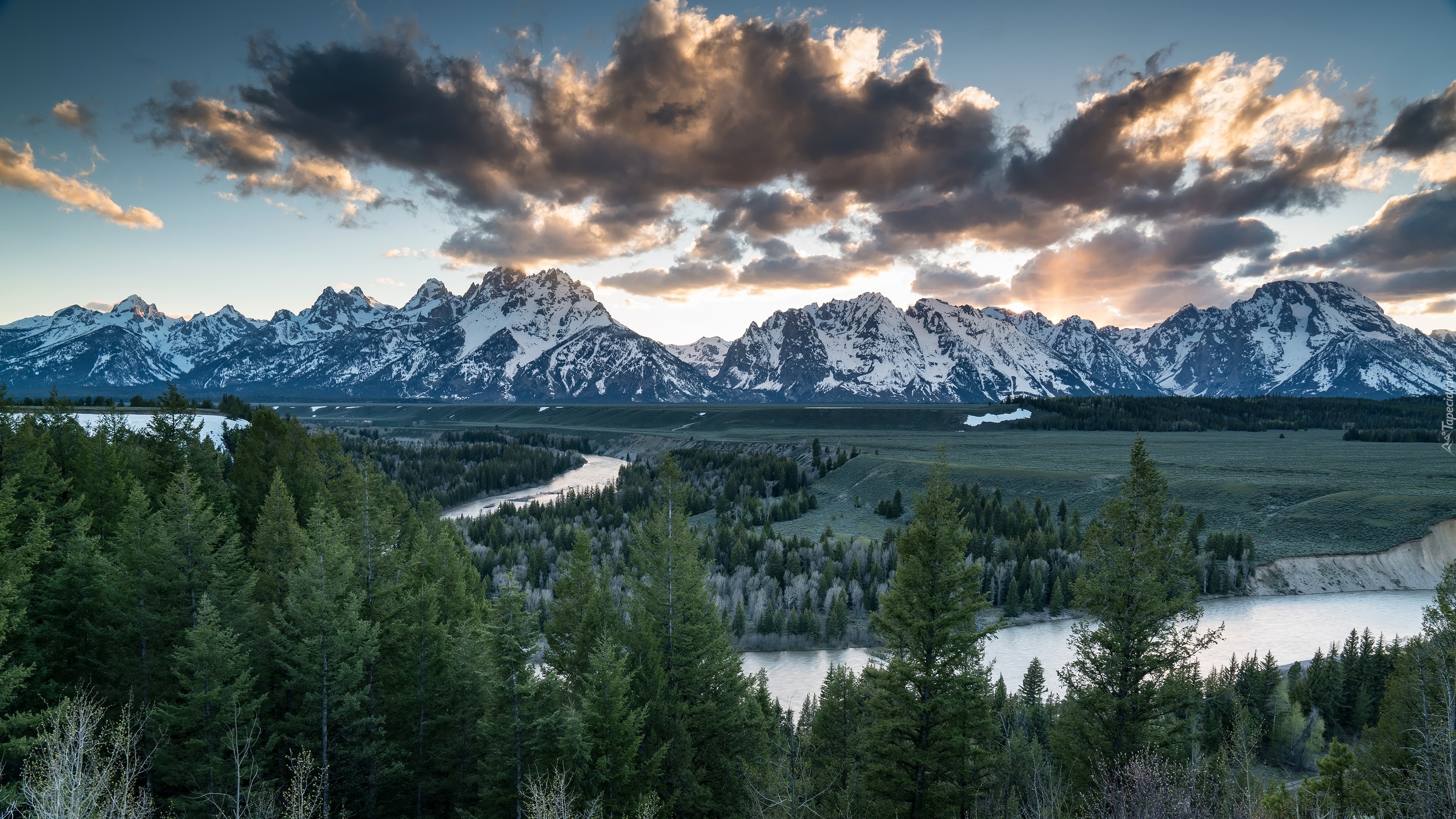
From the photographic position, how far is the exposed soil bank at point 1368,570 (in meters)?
61.6

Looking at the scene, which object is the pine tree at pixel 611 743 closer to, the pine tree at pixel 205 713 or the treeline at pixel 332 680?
the treeline at pixel 332 680

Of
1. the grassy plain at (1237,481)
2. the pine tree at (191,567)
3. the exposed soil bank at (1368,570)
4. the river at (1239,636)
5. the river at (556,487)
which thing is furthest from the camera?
the river at (556,487)

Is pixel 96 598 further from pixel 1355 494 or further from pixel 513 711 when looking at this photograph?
pixel 1355 494

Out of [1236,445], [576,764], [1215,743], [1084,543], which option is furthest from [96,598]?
[1236,445]

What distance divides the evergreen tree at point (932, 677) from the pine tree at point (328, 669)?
670 inches

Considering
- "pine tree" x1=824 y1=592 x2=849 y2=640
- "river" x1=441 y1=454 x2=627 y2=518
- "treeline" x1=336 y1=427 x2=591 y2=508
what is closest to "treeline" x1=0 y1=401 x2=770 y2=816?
"pine tree" x1=824 y1=592 x2=849 y2=640

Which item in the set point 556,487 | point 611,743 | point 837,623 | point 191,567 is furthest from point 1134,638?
point 556,487

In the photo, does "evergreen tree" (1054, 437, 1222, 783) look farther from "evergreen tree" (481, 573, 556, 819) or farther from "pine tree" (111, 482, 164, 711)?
"pine tree" (111, 482, 164, 711)

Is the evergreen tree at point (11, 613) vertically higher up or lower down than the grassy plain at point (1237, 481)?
higher up

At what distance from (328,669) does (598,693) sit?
32.3 feet

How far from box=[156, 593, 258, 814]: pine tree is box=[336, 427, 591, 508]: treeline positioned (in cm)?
7787

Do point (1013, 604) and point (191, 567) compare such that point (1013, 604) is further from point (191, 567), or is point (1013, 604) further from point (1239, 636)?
point (191, 567)

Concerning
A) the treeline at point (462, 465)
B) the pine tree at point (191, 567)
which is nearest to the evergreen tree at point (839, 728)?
the pine tree at point (191, 567)

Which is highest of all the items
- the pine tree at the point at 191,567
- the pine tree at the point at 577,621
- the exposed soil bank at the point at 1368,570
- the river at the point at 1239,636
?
the pine tree at the point at 191,567
